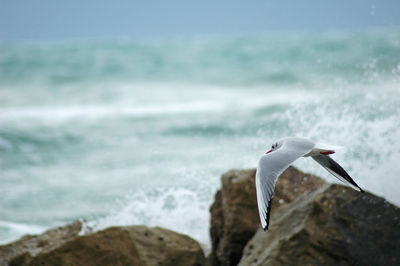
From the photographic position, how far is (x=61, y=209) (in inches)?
215

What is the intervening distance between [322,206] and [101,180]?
178 inches

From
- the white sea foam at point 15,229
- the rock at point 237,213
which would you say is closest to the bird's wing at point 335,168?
the rock at point 237,213

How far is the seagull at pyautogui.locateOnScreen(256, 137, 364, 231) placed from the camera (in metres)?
1.88

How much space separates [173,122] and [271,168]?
776cm

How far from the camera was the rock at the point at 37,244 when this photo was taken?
2.71 metres

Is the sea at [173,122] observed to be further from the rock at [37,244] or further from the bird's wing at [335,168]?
the bird's wing at [335,168]

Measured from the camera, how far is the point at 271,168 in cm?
201

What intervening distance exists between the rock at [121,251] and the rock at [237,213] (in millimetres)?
297

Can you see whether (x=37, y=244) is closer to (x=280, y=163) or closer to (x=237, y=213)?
(x=237, y=213)

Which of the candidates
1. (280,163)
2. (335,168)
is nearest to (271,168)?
(280,163)

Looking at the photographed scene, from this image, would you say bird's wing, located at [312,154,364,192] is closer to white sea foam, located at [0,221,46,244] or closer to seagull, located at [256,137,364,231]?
seagull, located at [256,137,364,231]

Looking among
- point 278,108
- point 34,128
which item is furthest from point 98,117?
point 278,108

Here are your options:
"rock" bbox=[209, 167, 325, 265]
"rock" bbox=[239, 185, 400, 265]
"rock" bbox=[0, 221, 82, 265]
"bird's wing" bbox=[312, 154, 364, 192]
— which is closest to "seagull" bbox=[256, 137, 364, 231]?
"bird's wing" bbox=[312, 154, 364, 192]

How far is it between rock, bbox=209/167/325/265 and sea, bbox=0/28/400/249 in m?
0.82
